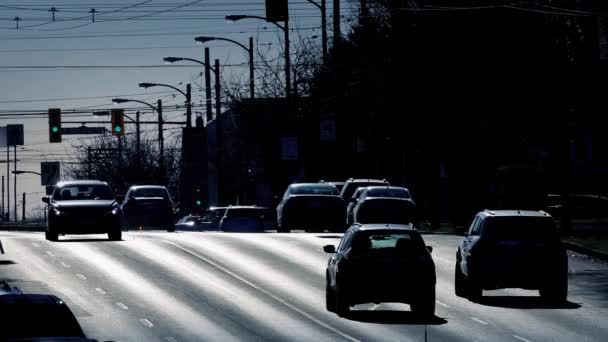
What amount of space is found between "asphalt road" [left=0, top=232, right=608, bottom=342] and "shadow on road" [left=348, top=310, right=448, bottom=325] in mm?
19

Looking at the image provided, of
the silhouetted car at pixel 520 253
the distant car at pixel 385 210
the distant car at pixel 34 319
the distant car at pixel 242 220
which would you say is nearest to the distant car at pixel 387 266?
the silhouetted car at pixel 520 253

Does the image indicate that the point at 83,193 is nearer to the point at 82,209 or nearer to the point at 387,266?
the point at 82,209

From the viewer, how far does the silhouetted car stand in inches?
1085

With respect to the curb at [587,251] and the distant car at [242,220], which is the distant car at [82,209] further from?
the curb at [587,251]

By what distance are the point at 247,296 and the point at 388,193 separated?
1352 cm

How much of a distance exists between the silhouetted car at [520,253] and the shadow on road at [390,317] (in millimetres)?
1906

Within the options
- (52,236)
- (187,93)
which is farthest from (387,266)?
(187,93)

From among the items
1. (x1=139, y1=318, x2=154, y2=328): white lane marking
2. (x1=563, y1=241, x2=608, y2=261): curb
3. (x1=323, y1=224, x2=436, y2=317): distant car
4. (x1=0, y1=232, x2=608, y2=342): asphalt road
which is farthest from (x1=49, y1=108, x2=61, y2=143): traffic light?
(x1=323, y1=224, x2=436, y2=317): distant car

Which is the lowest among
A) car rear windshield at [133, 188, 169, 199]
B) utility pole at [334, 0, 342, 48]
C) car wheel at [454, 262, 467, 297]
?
car wheel at [454, 262, 467, 297]

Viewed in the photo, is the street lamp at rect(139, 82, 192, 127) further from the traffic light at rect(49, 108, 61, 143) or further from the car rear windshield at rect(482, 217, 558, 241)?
the car rear windshield at rect(482, 217, 558, 241)

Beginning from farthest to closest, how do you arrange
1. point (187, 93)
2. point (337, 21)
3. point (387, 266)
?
point (187, 93)
point (337, 21)
point (387, 266)

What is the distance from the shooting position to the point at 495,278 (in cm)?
2778

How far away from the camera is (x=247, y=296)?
30.2 metres

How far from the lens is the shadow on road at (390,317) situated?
25328mm
